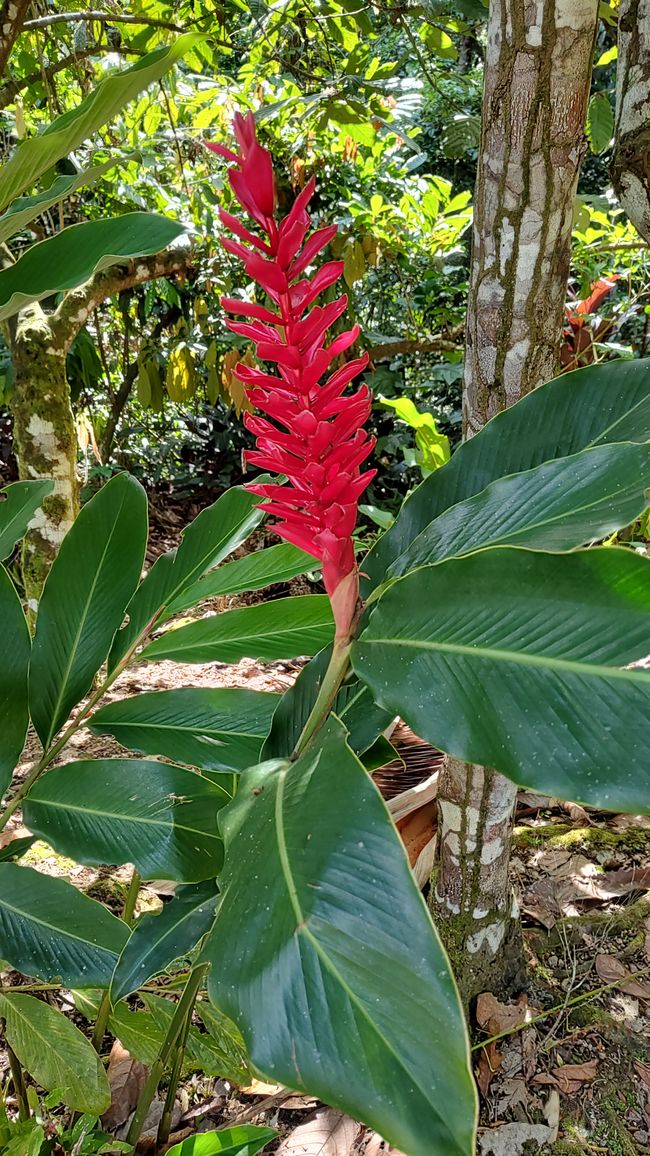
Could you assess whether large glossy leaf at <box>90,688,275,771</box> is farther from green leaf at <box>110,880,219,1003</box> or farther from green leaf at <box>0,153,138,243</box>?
green leaf at <box>0,153,138,243</box>

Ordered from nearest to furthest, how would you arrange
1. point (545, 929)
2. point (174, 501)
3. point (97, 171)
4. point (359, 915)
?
point (359, 915)
point (97, 171)
point (545, 929)
point (174, 501)

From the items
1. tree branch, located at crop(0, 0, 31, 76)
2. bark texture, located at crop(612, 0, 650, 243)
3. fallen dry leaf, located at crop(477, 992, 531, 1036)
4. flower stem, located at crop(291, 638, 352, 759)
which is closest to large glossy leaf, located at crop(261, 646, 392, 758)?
flower stem, located at crop(291, 638, 352, 759)

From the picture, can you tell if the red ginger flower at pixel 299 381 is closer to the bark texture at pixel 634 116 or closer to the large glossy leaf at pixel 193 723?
the large glossy leaf at pixel 193 723

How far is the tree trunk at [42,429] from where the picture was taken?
1.83m

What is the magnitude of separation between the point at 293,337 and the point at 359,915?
0.31 metres

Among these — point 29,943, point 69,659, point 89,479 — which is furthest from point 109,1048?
point 89,479

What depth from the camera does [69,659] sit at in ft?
2.26

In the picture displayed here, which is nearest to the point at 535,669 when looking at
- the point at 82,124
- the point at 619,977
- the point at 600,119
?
the point at 82,124

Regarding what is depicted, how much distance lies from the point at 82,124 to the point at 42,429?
4.75ft

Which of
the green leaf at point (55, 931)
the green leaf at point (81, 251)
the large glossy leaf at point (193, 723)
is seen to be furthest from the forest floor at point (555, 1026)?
the green leaf at point (81, 251)

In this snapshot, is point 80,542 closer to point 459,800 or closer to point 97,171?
point 97,171

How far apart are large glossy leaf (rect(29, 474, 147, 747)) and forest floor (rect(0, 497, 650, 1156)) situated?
1.96 ft

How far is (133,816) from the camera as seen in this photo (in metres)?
0.61

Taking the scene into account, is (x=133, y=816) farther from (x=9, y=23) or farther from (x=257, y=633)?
(x=9, y=23)
